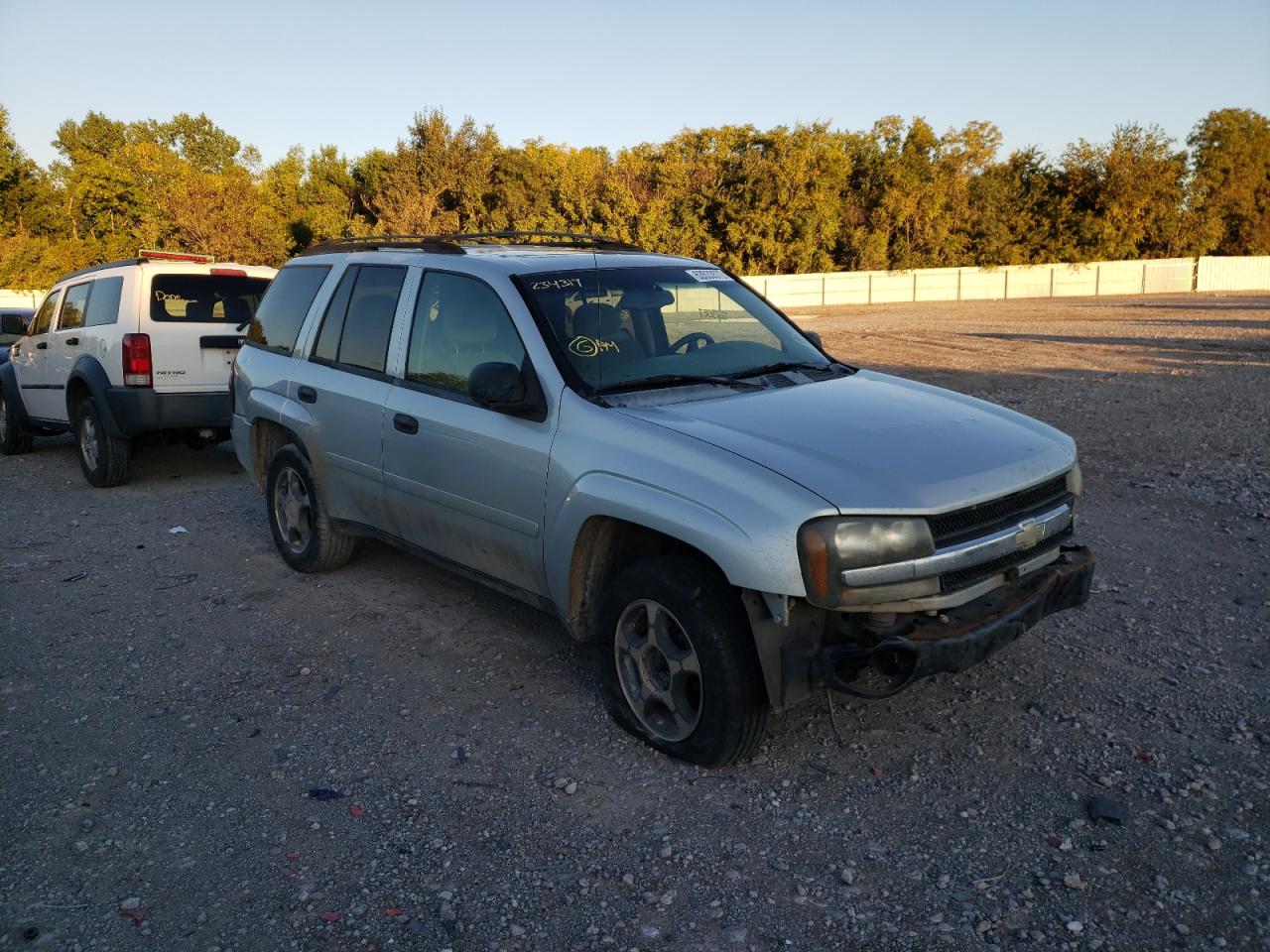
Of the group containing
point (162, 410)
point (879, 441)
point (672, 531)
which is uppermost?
point (879, 441)

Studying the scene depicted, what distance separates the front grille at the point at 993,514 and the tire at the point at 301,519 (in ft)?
12.0

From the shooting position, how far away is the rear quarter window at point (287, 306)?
19.7 ft

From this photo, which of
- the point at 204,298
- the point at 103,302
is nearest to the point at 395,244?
the point at 204,298

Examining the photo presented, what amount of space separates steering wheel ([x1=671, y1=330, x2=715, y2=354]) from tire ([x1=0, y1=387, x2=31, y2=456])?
922cm

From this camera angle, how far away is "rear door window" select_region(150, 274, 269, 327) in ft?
28.1

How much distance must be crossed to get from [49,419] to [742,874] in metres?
9.37

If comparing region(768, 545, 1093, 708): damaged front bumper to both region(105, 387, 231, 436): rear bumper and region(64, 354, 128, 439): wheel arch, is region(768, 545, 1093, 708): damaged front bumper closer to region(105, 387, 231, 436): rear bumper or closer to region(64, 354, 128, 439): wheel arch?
region(105, 387, 231, 436): rear bumper

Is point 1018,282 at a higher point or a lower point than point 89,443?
higher

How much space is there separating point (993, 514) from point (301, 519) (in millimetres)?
4150

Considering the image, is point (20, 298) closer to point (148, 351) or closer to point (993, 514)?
point (148, 351)

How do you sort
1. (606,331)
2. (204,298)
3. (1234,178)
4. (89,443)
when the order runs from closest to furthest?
(606,331) < (204,298) < (89,443) < (1234,178)

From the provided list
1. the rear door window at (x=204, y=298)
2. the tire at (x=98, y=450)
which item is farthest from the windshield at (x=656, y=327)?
the tire at (x=98, y=450)

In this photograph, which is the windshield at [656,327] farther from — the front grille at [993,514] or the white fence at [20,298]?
the white fence at [20,298]

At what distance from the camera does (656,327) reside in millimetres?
4668
